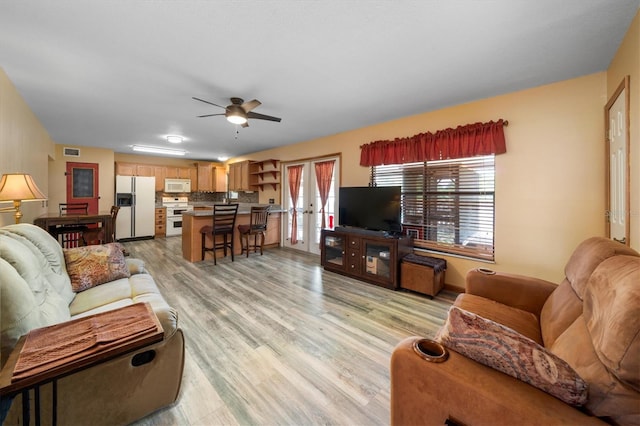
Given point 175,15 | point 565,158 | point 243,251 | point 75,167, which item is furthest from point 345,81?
point 75,167

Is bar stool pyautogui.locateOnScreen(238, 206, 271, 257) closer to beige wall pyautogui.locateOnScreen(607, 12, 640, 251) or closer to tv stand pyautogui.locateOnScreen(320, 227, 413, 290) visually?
tv stand pyautogui.locateOnScreen(320, 227, 413, 290)

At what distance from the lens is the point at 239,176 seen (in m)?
7.13

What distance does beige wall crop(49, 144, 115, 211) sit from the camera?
6.02m

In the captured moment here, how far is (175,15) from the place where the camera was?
1.76m

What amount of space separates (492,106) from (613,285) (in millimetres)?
2757

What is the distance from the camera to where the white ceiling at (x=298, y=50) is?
1.70m

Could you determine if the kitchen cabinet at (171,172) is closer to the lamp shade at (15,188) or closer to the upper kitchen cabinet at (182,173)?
the upper kitchen cabinet at (182,173)

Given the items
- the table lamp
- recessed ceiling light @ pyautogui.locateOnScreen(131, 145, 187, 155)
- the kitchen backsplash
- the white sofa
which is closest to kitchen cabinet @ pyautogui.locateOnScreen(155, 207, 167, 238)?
the kitchen backsplash

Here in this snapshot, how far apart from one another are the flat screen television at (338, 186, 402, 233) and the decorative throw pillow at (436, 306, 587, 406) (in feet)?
8.50

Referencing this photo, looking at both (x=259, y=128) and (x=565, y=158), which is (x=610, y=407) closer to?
(x=565, y=158)

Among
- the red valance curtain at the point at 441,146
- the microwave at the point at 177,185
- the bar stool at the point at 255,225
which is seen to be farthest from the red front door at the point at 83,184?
the red valance curtain at the point at 441,146

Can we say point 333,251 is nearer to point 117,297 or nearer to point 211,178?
point 117,297

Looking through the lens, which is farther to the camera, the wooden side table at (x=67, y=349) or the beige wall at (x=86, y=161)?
the beige wall at (x=86, y=161)

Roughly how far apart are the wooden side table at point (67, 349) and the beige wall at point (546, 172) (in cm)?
352
